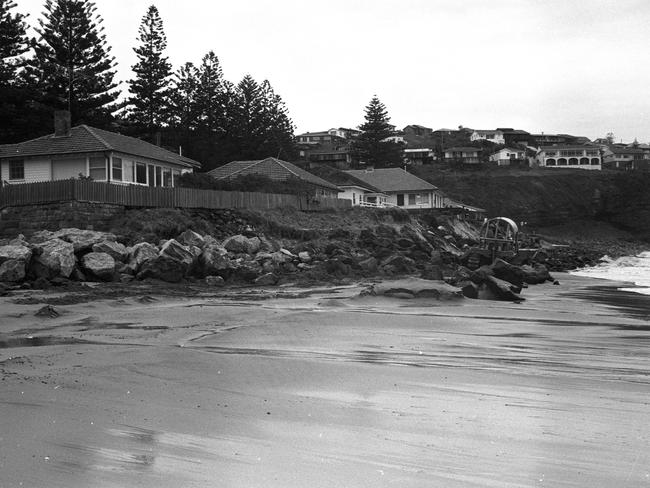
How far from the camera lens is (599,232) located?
9544 centimetres

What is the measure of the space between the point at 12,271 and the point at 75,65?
3538cm

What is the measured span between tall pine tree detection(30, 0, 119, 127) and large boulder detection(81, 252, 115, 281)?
30.8 m

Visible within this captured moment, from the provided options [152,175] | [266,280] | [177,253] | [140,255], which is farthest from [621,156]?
[140,255]

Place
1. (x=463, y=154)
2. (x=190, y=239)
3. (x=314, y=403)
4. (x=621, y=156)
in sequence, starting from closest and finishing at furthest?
(x=314, y=403) → (x=190, y=239) → (x=463, y=154) → (x=621, y=156)

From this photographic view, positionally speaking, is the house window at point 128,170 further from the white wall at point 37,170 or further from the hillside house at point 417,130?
the hillside house at point 417,130

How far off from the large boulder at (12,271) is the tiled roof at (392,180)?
5822 centimetres

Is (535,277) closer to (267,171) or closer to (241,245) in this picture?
(241,245)

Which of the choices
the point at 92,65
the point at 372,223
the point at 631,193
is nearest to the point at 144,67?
the point at 92,65

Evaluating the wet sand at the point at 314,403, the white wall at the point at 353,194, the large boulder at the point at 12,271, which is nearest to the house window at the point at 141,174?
the large boulder at the point at 12,271

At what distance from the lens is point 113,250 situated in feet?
72.5

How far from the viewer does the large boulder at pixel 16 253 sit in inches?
732

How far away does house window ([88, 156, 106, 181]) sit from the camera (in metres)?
34.1

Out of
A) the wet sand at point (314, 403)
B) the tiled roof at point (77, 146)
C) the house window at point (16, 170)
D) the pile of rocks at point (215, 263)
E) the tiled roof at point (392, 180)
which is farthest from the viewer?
the tiled roof at point (392, 180)

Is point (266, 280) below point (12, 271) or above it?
below
